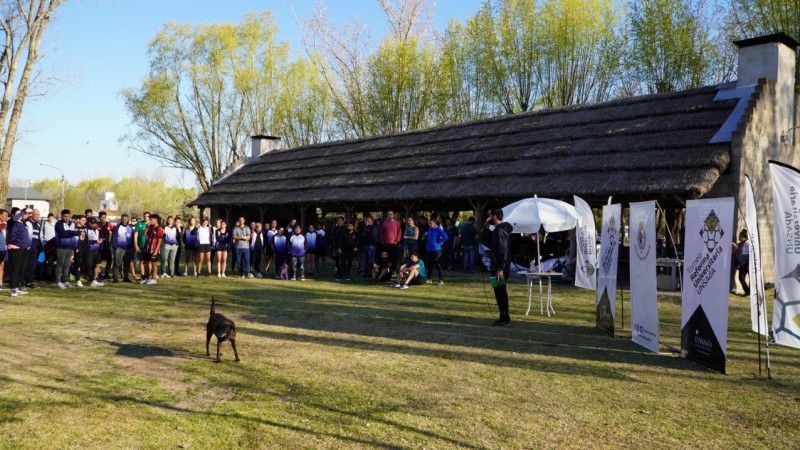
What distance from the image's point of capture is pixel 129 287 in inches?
535

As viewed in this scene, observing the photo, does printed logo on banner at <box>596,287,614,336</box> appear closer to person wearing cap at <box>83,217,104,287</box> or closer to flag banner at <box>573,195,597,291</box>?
flag banner at <box>573,195,597,291</box>

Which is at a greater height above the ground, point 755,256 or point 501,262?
point 755,256

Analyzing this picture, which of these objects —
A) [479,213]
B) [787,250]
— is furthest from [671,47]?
[787,250]

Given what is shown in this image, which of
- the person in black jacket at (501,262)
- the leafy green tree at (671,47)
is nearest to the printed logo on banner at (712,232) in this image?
the person in black jacket at (501,262)

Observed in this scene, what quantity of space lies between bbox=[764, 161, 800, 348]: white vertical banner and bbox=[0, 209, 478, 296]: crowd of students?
899 centimetres

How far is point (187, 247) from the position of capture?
54.4ft

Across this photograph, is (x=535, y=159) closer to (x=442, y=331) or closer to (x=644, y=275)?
(x=442, y=331)

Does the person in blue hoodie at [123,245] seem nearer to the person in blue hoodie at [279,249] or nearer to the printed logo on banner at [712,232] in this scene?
the person in blue hoodie at [279,249]

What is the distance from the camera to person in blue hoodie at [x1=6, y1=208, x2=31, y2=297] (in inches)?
435

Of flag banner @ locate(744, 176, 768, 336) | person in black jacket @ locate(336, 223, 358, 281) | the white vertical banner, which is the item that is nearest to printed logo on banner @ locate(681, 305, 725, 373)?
flag banner @ locate(744, 176, 768, 336)

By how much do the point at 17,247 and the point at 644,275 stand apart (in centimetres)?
1132

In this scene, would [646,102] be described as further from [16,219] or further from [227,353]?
[16,219]

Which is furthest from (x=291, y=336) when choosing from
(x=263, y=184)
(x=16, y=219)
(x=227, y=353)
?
(x=263, y=184)

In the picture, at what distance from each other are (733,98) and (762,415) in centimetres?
1250
